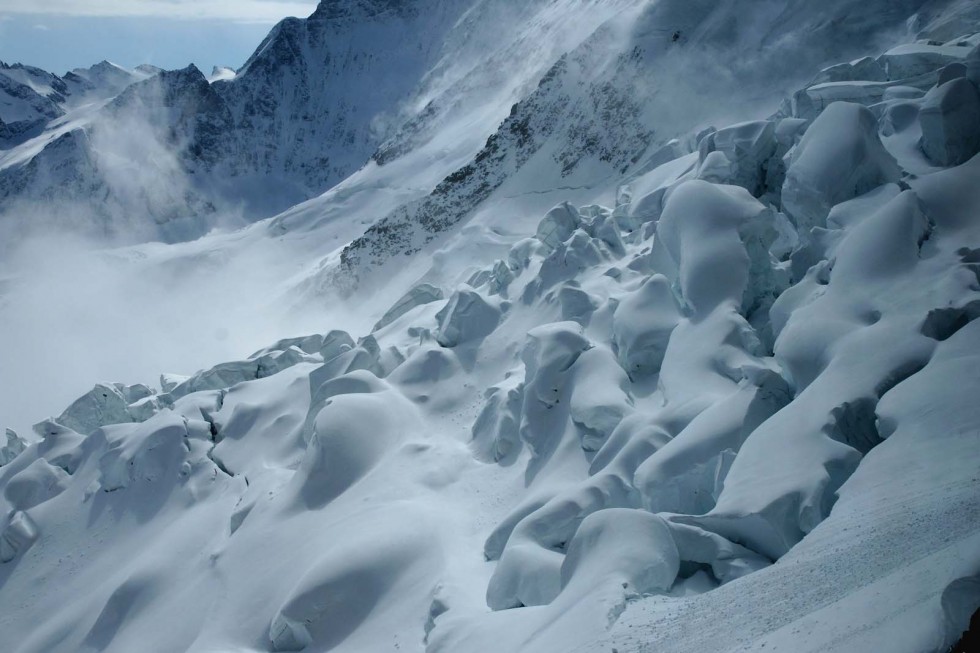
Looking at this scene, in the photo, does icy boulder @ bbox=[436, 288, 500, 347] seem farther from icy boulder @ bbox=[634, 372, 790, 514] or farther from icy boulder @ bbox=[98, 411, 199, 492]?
icy boulder @ bbox=[634, 372, 790, 514]

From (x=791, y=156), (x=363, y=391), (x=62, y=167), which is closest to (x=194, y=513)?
(x=363, y=391)

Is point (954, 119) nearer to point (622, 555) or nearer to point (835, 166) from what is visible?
point (835, 166)

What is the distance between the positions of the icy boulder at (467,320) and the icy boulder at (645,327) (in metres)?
4.20

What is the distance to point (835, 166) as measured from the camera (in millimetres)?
10930

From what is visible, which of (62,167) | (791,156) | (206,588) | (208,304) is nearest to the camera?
(206,588)

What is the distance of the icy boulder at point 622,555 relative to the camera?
20.0ft

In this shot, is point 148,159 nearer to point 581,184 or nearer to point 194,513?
point 581,184

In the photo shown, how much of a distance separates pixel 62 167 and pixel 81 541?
305ft

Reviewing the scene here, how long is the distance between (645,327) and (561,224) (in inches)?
287

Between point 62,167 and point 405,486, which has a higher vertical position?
point 62,167

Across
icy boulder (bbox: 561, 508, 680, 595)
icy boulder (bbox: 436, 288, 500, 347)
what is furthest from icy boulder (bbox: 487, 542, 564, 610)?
icy boulder (bbox: 436, 288, 500, 347)

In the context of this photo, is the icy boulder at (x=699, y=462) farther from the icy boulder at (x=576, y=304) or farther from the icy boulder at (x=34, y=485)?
the icy boulder at (x=34, y=485)

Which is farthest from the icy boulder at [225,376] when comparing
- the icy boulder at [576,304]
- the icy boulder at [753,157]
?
the icy boulder at [753,157]

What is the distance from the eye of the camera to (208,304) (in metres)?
51.4
